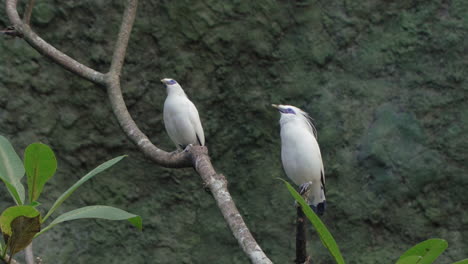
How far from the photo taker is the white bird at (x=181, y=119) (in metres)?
3.32

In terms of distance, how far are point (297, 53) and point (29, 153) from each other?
8.15 feet

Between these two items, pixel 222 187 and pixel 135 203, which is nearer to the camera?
pixel 222 187

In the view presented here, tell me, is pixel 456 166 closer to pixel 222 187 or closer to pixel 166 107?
pixel 166 107

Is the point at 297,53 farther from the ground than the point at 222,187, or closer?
farther from the ground

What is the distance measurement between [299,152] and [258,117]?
4.27ft

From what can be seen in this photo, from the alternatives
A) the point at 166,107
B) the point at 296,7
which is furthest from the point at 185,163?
the point at 296,7

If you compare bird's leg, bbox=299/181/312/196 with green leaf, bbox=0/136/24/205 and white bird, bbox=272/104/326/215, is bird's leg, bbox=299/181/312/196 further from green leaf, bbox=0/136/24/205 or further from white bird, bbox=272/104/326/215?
green leaf, bbox=0/136/24/205

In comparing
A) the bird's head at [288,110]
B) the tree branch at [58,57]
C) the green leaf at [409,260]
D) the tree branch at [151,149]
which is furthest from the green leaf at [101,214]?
the bird's head at [288,110]

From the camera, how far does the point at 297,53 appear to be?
160 inches

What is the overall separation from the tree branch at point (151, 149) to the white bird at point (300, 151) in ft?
2.11

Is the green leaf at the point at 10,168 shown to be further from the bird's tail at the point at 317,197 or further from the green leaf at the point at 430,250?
the bird's tail at the point at 317,197

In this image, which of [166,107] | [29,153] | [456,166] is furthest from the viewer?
[456,166]

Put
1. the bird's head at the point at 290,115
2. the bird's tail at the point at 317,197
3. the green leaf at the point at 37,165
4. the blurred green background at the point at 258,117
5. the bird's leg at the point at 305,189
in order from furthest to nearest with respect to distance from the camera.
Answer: the blurred green background at the point at 258,117, the bird's tail at the point at 317,197, the bird's head at the point at 290,115, the bird's leg at the point at 305,189, the green leaf at the point at 37,165

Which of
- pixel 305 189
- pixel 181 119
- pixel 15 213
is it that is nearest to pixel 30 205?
pixel 15 213
